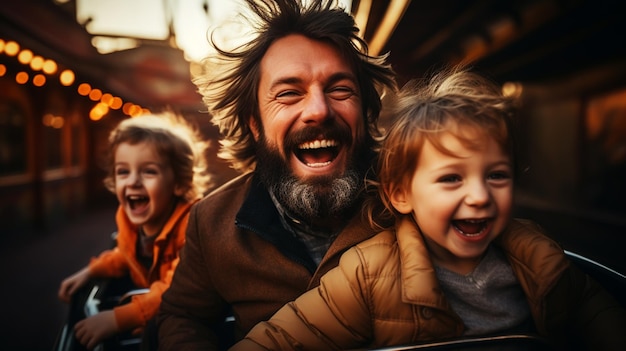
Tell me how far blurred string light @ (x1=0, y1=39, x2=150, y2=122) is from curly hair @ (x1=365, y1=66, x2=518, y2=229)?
4.76m

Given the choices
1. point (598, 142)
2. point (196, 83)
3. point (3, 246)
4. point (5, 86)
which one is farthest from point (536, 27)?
point (3, 246)

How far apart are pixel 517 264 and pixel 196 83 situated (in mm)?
1575

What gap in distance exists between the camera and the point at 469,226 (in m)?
1.24

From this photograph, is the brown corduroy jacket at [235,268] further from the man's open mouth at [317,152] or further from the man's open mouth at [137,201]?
the man's open mouth at [137,201]

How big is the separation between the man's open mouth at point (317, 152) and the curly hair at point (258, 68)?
24 cm

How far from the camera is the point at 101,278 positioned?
2139 mm

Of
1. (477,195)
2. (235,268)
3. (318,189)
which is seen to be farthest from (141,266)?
(477,195)

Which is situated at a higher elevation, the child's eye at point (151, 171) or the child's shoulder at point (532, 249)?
the child's eye at point (151, 171)

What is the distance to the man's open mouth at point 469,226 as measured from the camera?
4.02ft

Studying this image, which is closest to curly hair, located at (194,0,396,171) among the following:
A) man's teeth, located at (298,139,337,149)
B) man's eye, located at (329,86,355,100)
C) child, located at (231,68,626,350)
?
man's eye, located at (329,86,355,100)

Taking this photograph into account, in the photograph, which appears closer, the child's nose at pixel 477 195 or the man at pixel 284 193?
the child's nose at pixel 477 195

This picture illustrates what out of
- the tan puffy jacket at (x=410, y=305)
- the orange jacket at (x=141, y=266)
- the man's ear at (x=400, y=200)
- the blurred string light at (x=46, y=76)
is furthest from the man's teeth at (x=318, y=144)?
the blurred string light at (x=46, y=76)

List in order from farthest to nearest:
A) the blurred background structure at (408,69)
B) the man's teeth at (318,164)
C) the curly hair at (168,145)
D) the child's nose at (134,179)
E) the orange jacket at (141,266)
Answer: the blurred background structure at (408,69) → the curly hair at (168,145) → the child's nose at (134,179) → the orange jacket at (141,266) → the man's teeth at (318,164)

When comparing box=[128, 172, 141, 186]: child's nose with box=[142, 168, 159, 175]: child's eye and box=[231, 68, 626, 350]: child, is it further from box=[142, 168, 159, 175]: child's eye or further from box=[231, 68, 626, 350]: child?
box=[231, 68, 626, 350]: child
